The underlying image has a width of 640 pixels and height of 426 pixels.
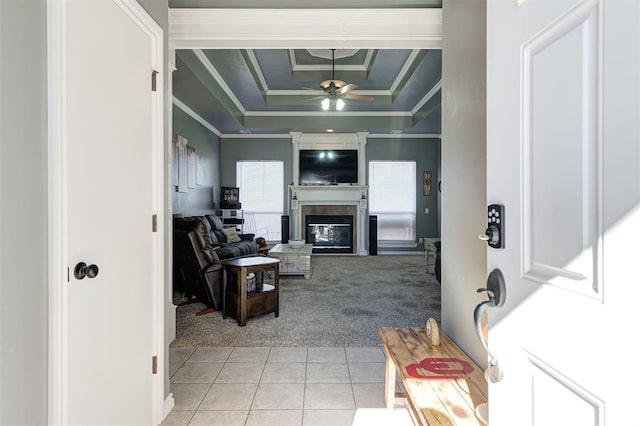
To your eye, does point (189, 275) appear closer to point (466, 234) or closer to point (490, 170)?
point (466, 234)

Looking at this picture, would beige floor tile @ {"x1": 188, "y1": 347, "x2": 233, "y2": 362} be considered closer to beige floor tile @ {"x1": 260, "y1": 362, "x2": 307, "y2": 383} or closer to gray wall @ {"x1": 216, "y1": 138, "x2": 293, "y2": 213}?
beige floor tile @ {"x1": 260, "y1": 362, "x2": 307, "y2": 383}

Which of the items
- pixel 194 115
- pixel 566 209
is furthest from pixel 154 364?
pixel 194 115

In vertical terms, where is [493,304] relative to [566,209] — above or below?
below

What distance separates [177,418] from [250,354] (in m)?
0.83

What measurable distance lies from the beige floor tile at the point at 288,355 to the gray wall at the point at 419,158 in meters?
5.60

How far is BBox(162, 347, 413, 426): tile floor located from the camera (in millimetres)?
1866

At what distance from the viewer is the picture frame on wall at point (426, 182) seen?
7734 mm

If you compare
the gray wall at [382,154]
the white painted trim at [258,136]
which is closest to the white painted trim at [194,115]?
the white painted trim at [258,136]

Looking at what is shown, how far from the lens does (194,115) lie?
592 cm

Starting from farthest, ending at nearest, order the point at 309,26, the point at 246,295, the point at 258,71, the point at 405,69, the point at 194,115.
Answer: the point at 194,115, the point at 258,71, the point at 405,69, the point at 246,295, the point at 309,26

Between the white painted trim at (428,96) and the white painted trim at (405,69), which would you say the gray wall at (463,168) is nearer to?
the white painted trim at (405,69)

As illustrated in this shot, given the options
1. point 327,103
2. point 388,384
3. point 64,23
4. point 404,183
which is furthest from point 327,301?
point 404,183

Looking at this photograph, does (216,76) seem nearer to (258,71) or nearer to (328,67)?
(258,71)

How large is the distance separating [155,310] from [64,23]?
1.38 metres
